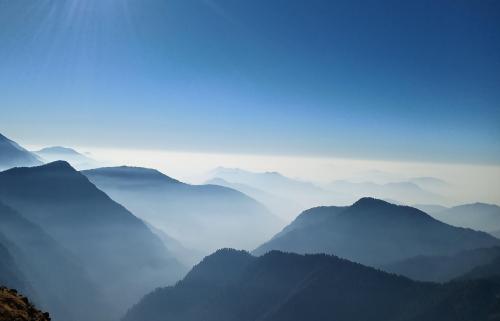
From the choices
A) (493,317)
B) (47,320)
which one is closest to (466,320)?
(493,317)

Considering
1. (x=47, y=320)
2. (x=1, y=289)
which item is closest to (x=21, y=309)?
(x=47, y=320)

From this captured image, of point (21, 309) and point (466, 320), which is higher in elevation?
point (21, 309)

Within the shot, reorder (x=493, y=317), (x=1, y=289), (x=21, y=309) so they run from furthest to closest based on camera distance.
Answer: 1. (x=493, y=317)
2. (x=1, y=289)
3. (x=21, y=309)

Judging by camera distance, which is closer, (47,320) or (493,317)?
(47,320)

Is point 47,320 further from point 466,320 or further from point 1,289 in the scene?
point 466,320

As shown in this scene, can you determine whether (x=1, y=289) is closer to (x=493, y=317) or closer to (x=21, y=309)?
(x=21, y=309)

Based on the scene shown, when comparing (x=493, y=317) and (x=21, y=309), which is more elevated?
(x=21, y=309)

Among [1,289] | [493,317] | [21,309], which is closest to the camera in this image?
[21,309]
